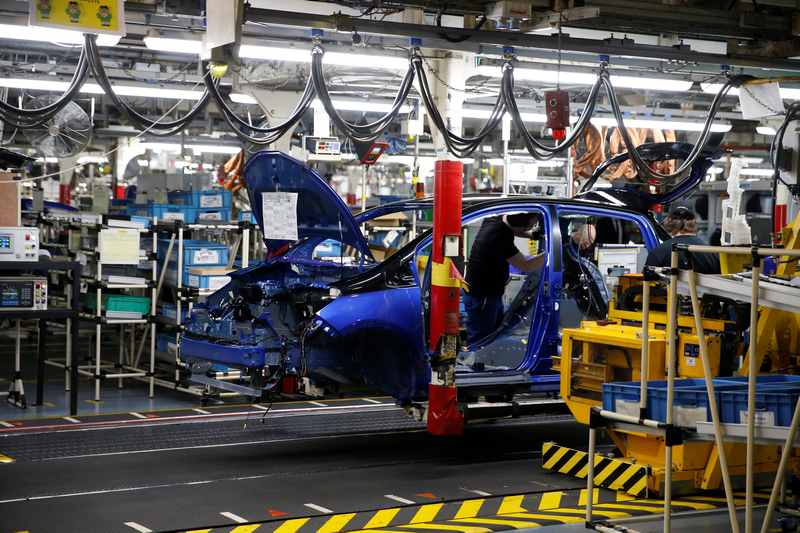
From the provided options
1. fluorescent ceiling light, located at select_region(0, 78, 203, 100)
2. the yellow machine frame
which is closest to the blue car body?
the yellow machine frame

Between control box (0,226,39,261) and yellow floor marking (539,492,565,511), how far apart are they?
539 centimetres

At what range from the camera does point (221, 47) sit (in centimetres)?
778

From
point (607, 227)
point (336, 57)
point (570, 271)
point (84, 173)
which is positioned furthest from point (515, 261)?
point (84, 173)

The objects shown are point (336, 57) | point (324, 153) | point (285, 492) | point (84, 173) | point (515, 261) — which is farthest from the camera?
point (84, 173)

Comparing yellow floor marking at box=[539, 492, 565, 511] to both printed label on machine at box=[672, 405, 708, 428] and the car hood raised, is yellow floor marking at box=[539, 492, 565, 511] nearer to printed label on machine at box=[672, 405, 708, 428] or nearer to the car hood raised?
printed label on machine at box=[672, 405, 708, 428]

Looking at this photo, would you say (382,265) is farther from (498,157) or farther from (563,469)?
(498,157)

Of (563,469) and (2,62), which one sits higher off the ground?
(2,62)

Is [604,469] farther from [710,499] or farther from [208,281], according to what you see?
[208,281]

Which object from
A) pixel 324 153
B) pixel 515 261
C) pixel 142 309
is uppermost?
pixel 324 153

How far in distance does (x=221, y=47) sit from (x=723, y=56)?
4879 millimetres

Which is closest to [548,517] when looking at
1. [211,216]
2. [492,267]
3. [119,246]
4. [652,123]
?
[492,267]

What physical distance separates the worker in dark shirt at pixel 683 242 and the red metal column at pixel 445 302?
56.8 inches

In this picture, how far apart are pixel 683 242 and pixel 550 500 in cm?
227

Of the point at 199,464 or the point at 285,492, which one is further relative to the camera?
the point at 199,464
